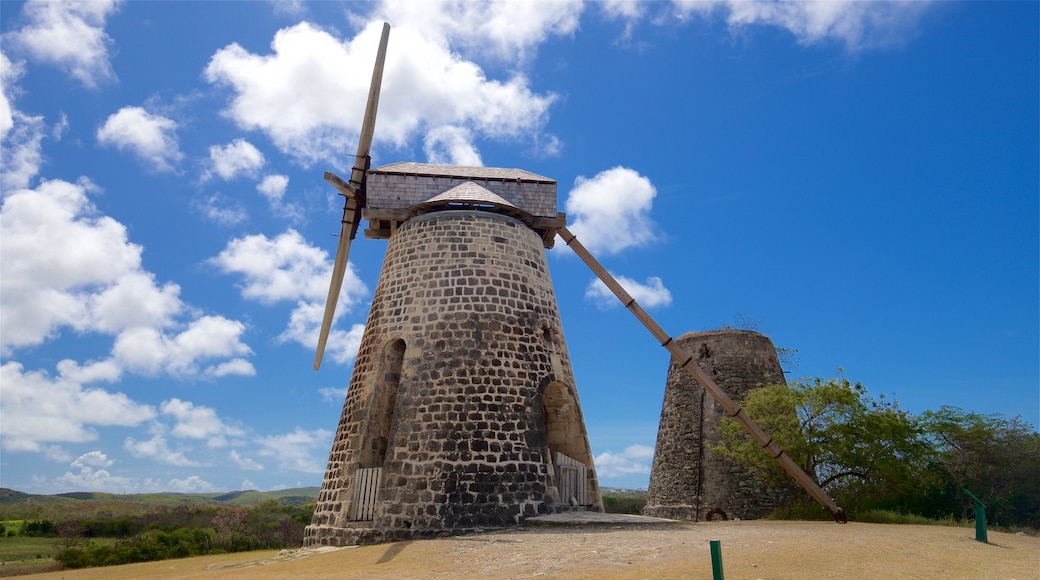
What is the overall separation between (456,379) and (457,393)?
1.03 ft

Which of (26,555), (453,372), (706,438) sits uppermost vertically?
(453,372)

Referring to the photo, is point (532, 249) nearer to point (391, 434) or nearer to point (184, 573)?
point (391, 434)

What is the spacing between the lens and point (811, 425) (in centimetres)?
1958

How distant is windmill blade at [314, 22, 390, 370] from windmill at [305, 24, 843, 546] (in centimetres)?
4

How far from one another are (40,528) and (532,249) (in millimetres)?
22940

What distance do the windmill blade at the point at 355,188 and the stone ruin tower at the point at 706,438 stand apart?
12.8 m

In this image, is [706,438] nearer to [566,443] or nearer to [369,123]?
[566,443]

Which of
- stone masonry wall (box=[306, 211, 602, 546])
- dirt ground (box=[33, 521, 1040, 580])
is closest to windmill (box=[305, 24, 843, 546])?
stone masonry wall (box=[306, 211, 602, 546])

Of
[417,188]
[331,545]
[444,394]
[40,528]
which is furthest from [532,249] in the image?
[40,528]

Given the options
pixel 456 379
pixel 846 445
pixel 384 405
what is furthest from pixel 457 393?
pixel 846 445

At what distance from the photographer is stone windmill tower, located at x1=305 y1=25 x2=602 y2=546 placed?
47.1 feet

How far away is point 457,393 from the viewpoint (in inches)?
592

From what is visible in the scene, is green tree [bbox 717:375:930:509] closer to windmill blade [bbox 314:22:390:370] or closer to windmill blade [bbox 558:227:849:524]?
windmill blade [bbox 558:227:849:524]

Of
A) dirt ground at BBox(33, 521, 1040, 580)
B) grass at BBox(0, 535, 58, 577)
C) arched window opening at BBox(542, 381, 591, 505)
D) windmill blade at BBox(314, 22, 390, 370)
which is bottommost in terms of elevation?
grass at BBox(0, 535, 58, 577)
